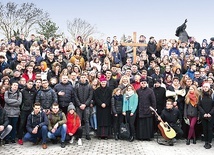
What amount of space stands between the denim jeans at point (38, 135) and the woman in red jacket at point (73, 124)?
0.63 metres

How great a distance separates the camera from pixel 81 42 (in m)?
14.0

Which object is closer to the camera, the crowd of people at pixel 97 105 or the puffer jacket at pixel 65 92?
the crowd of people at pixel 97 105

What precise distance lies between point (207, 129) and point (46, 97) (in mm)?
4475

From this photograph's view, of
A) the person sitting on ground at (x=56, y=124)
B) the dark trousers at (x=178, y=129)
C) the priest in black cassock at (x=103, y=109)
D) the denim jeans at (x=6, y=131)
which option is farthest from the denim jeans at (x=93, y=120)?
the denim jeans at (x=6, y=131)

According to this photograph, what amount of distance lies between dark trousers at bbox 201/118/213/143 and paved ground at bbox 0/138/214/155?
11.2 inches

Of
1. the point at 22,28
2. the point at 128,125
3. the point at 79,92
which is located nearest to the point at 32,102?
the point at 79,92

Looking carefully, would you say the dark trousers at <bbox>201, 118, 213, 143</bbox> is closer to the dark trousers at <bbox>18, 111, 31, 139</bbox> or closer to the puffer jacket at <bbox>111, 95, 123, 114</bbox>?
the puffer jacket at <bbox>111, 95, 123, 114</bbox>

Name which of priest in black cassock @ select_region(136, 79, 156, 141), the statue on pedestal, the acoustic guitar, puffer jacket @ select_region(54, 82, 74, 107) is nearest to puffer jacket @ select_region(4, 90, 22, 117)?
puffer jacket @ select_region(54, 82, 74, 107)

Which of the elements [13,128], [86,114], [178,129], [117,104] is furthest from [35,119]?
[178,129]

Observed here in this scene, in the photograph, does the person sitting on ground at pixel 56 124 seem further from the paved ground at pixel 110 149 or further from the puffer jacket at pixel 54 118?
the paved ground at pixel 110 149

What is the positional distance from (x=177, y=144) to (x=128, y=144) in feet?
4.52

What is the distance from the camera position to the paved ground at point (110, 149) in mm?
7559

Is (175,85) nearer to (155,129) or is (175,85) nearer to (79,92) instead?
(155,129)

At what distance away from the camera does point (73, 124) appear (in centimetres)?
838
